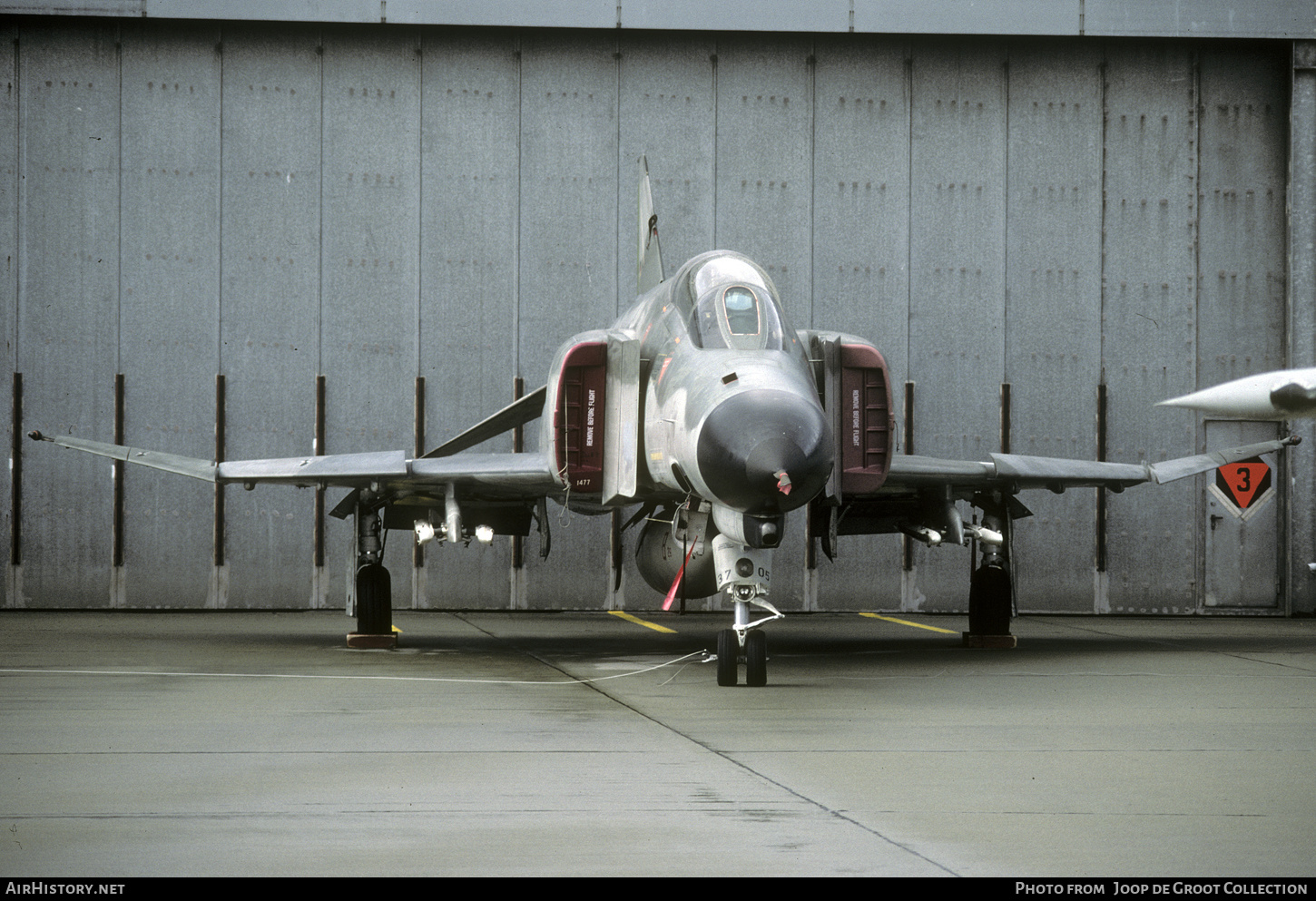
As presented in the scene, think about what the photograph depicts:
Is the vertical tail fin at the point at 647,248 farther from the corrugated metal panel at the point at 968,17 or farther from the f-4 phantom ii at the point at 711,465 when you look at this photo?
the corrugated metal panel at the point at 968,17

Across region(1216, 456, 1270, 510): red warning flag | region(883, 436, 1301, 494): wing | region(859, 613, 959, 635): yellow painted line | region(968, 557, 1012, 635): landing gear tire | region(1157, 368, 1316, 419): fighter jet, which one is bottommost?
region(859, 613, 959, 635): yellow painted line

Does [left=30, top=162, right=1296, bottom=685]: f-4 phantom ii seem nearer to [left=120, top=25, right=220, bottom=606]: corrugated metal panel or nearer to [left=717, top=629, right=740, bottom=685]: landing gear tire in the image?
[left=717, top=629, right=740, bottom=685]: landing gear tire

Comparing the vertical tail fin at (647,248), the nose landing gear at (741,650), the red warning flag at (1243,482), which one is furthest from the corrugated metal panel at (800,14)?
the nose landing gear at (741,650)

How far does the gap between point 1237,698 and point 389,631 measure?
7.28m

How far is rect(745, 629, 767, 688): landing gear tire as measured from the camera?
31.8 feet

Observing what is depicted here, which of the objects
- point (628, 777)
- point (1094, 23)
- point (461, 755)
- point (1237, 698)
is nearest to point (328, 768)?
point (461, 755)

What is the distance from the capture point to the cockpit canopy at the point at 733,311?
10.2 metres

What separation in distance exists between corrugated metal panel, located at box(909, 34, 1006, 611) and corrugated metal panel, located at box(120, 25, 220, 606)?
886 centimetres

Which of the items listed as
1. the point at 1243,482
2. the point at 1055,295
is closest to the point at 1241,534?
the point at 1243,482

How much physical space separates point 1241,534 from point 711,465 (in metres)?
12.1

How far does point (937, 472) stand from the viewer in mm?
12562

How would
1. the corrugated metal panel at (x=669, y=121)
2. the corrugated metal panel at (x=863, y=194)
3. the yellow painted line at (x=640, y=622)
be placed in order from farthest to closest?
the corrugated metal panel at (x=863, y=194), the corrugated metal panel at (x=669, y=121), the yellow painted line at (x=640, y=622)

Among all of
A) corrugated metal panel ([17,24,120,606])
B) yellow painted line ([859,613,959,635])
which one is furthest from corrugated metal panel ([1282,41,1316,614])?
corrugated metal panel ([17,24,120,606])

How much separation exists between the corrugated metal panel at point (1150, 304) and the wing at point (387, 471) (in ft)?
29.7
